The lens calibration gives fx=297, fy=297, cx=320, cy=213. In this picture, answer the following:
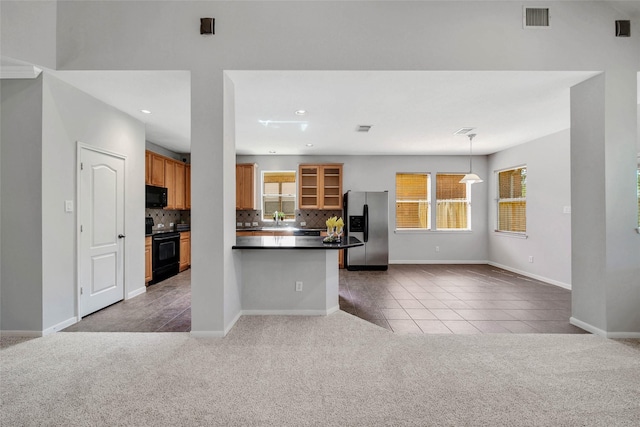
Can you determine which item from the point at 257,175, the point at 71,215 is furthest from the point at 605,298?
the point at 257,175

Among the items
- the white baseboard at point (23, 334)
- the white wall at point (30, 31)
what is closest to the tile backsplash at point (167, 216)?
the white baseboard at point (23, 334)

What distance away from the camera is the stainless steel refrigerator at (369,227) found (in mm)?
6367

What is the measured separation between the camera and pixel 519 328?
3.12 metres

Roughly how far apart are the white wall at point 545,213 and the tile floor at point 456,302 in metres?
0.30

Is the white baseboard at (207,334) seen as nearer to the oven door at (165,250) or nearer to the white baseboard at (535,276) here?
the oven door at (165,250)

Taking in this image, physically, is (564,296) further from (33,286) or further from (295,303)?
(33,286)

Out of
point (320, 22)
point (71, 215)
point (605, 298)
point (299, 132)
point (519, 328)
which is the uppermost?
point (320, 22)

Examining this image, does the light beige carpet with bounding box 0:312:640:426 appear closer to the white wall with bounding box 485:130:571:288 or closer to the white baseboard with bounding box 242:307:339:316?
the white baseboard with bounding box 242:307:339:316

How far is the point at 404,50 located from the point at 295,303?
9.46 feet

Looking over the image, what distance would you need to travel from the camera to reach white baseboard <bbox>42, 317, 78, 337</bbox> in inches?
113

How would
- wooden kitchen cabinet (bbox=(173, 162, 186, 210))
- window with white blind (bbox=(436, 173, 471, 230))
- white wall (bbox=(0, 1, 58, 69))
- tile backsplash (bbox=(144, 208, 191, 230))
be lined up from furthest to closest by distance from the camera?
window with white blind (bbox=(436, 173, 471, 230)), wooden kitchen cabinet (bbox=(173, 162, 186, 210)), tile backsplash (bbox=(144, 208, 191, 230)), white wall (bbox=(0, 1, 58, 69))

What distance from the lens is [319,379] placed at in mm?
2119

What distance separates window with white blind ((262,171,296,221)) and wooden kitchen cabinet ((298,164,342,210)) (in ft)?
1.12

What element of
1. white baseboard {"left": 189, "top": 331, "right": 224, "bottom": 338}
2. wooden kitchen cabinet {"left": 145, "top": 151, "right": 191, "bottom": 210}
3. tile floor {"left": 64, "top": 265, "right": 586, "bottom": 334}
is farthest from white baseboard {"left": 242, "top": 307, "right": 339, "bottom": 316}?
wooden kitchen cabinet {"left": 145, "top": 151, "right": 191, "bottom": 210}
